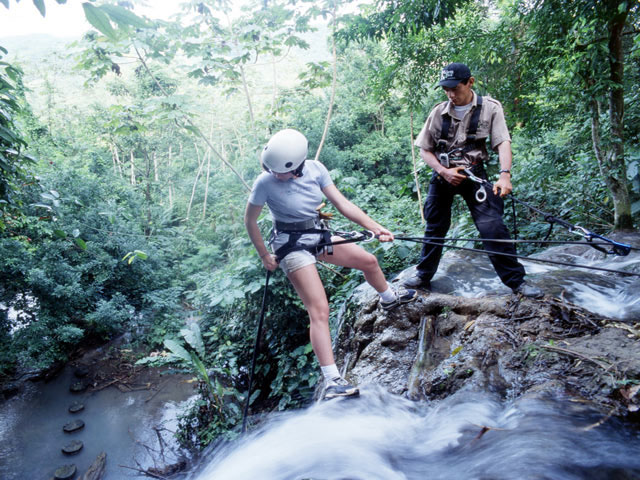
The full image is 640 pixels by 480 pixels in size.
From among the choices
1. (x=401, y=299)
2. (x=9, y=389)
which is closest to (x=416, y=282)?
(x=401, y=299)

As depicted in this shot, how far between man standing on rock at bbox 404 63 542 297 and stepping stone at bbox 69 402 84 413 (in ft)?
23.8

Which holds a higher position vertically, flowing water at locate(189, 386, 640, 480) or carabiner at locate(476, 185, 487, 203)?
carabiner at locate(476, 185, 487, 203)

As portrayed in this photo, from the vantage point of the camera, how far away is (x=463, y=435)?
7.11 feet

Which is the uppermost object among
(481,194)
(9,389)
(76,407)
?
(481,194)

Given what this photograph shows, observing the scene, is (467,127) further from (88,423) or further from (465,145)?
(88,423)

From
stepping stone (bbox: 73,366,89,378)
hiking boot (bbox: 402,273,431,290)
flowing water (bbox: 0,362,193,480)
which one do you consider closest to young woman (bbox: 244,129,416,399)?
hiking boot (bbox: 402,273,431,290)

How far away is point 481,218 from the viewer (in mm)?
3137

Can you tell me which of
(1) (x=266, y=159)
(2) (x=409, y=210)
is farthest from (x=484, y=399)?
(2) (x=409, y=210)

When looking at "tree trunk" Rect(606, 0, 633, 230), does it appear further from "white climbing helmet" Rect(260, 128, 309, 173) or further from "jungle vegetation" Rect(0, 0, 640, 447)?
"white climbing helmet" Rect(260, 128, 309, 173)

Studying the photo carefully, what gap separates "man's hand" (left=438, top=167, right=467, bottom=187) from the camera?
3.11 m

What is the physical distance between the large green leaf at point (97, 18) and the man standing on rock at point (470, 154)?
2.47 meters

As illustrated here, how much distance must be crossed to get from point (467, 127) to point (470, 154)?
0.22m

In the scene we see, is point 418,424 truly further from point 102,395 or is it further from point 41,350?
point 41,350

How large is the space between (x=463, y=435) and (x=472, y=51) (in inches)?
264
